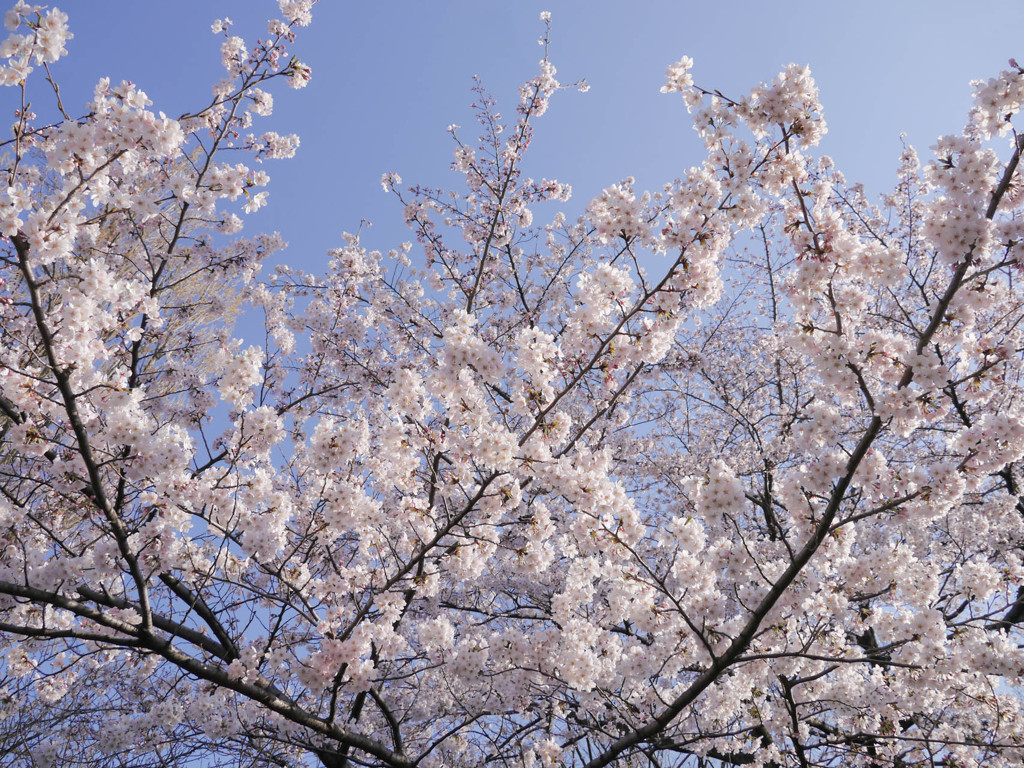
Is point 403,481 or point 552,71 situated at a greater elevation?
point 552,71

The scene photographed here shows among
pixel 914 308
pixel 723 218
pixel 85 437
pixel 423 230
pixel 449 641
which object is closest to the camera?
pixel 85 437

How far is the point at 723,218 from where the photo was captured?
136 inches

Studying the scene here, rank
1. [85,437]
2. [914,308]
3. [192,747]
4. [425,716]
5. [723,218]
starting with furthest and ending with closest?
[914,308] → [425,716] → [192,747] → [723,218] → [85,437]

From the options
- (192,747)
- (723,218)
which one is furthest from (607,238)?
(192,747)

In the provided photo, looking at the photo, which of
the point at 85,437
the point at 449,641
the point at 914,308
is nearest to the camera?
the point at 85,437

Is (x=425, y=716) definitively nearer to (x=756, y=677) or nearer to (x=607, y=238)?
(x=756, y=677)

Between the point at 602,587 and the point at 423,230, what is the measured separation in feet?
16.9

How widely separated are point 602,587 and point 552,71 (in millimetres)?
6213

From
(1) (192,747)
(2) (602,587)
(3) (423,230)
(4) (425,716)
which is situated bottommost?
(1) (192,747)

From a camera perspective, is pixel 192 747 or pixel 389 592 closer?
pixel 389 592

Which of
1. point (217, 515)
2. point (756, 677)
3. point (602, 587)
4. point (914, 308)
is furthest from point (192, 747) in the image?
point (914, 308)

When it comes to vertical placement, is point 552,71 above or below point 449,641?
above

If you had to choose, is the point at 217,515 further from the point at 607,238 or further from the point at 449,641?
the point at 607,238

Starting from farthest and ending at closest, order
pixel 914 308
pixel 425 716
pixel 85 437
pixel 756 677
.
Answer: pixel 914 308
pixel 425 716
pixel 756 677
pixel 85 437
